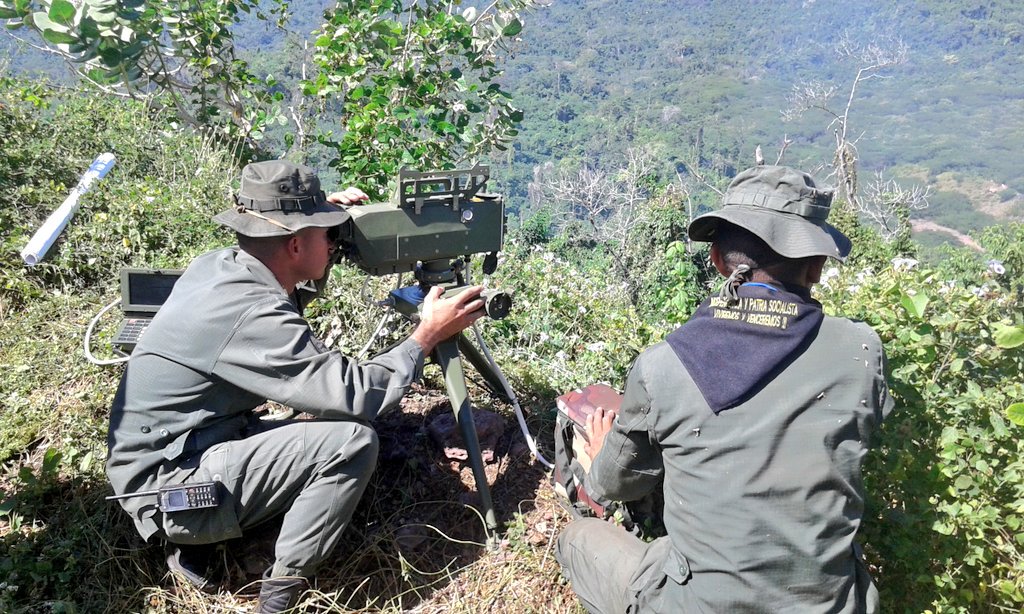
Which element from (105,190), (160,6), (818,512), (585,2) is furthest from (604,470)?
(585,2)

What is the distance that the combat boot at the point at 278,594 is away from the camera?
245 cm

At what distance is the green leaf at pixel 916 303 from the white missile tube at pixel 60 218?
4067 millimetres

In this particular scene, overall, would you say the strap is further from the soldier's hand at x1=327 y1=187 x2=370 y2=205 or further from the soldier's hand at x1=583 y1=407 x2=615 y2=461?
the soldier's hand at x1=583 y1=407 x2=615 y2=461

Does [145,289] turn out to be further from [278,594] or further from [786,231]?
[786,231]

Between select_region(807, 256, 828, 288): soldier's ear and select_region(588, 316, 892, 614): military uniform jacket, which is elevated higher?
select_region(807, 256, 828, 288): soldier's ear

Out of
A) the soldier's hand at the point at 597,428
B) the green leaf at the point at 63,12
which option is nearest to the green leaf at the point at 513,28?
the green leaf at the point at 63,12

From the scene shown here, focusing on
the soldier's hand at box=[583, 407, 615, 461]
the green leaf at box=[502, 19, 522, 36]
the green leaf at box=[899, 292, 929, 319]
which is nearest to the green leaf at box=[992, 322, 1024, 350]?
the green leaf at box=[899, 292, 929, 319]

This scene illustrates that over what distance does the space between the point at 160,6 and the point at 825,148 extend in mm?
110380

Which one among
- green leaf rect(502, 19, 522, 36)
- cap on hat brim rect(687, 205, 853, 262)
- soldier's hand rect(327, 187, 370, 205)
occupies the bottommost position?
soldier's hand rect(327, 187, 370, 205)

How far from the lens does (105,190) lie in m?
4.96

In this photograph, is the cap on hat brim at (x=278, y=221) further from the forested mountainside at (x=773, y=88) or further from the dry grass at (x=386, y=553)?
the forested mountainside at (x=773, y=88)

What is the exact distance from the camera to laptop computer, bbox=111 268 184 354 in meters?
3.24

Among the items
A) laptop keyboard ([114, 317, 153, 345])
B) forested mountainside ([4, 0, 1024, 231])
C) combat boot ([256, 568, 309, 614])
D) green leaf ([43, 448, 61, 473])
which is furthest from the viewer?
forested mountainside ([4, 0, 1024, 231])

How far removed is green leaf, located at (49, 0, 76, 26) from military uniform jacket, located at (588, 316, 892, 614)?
13.8 ft
